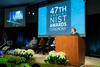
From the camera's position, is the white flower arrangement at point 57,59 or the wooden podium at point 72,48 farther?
the wooden podium at point 72,48

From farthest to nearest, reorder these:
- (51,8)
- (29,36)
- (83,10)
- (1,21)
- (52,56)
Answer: (1,21)
(29,36)
(51,8)
(83,10)
(52,56)

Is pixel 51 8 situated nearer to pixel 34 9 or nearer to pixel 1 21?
pixel 34 9

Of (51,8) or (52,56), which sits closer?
(52,56)

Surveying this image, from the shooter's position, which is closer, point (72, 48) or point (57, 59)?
point (57, 59)

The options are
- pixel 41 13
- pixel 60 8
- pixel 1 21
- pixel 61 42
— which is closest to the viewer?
pixel 61 42

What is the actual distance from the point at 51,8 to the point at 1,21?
471cm

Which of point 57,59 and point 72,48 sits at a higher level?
point 72,48

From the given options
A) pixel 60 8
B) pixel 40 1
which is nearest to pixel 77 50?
pixel 60 8

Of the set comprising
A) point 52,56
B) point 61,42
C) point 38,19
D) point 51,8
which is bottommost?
point 52,56

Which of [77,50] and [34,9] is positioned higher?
[34,9]

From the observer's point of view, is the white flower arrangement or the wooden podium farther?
the wooden podium

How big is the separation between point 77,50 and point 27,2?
6.14 metres

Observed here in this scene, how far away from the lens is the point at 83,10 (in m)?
5.20

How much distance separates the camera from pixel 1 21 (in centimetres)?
924
